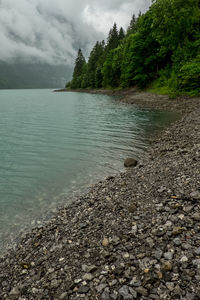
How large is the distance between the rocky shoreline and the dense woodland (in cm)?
3252

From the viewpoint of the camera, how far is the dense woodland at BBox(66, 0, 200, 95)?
117 ft

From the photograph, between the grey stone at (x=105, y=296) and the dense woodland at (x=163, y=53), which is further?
the dense woodland at (x=163, y=53)

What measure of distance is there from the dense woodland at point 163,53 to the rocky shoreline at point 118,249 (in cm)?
3252

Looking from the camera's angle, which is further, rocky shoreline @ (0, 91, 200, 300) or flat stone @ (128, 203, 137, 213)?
flat stone @ (128, 203, 137, 213)

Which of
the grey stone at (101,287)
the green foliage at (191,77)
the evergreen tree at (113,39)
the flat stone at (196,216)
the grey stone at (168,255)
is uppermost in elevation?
the evergreen tree at (113,39)

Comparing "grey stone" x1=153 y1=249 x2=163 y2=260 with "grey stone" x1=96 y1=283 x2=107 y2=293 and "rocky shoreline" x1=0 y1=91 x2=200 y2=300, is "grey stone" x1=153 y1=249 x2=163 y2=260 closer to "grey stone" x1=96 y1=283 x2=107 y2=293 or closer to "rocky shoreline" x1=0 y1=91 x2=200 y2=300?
"rocky shoreline" x1=0 y1=91 x2=200 y2=300

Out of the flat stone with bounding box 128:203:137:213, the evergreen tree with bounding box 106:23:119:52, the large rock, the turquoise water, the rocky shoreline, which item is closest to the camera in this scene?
the rocky shoreline

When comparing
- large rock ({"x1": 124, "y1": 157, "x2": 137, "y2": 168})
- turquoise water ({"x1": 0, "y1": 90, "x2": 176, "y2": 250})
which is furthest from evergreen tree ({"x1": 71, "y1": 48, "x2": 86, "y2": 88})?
large rock ({"x1": 124, "y1": 157, "x2": 137, "y2": 168})

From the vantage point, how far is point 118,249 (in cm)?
450

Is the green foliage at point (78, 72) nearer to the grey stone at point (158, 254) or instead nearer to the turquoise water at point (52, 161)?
the turquoise water at point (52, 161)

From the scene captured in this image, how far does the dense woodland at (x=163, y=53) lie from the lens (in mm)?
35812

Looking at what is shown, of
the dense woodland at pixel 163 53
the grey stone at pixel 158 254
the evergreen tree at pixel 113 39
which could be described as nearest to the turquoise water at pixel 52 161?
the grey stone at pixel 158 254

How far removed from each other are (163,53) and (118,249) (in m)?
58.7

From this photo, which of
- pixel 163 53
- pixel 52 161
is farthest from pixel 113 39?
pixel 52 161
